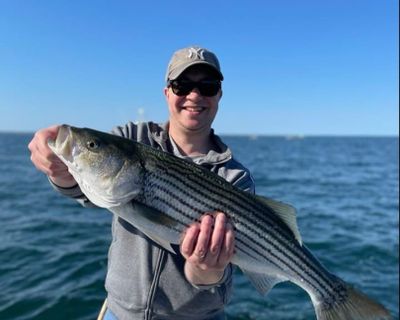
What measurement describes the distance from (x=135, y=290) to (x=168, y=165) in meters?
1.31

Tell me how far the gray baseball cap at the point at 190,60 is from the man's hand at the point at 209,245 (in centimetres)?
163

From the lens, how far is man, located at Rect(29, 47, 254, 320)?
3.58 m

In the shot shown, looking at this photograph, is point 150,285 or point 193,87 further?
point 193,87

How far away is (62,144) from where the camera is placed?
360 centimetres

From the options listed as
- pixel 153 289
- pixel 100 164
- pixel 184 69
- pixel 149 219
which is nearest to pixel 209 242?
pixel 149 219

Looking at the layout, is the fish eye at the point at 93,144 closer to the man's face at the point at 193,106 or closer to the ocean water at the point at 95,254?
the man's face at the point at 193,106

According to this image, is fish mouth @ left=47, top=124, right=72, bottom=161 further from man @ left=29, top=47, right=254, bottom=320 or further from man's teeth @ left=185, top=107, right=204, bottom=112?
man's teeth @ left=185, top=107, right=204, bottom=112

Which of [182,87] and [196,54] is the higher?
[196,54]

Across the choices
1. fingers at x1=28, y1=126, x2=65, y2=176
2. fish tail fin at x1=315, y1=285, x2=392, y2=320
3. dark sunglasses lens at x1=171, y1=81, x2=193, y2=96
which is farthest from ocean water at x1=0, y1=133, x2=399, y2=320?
dark sunglasses lens at x1=171, y1=81, x2=193, y2=96

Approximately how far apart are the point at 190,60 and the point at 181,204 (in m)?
1.60

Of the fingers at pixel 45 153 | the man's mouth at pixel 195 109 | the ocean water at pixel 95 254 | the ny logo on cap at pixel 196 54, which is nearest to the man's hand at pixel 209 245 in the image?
the man's mouth at pixel 195 109

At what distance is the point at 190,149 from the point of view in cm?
456

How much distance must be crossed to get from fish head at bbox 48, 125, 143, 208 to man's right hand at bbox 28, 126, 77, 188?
2.4 inches

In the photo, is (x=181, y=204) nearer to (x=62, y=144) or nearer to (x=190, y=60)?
→ (x=62, y=144)
